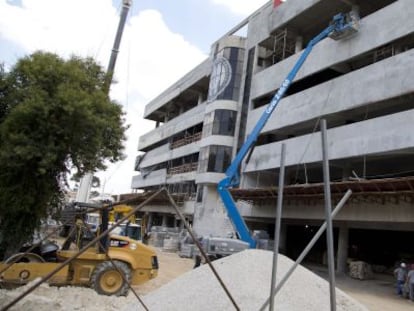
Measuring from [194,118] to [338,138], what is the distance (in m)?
24.2

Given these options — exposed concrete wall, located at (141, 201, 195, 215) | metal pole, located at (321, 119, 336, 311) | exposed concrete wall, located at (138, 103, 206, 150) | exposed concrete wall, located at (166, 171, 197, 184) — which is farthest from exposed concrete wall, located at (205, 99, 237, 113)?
metal pole, located at (321, 119, 336, 311)

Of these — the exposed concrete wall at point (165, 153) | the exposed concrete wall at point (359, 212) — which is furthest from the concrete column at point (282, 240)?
the exposed concrete wall at point (165, 153)

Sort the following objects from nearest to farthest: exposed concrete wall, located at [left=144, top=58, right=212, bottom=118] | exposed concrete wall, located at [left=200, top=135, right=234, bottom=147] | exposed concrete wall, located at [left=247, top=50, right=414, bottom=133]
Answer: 1. exposed concrete wall, located at [left=247, top=50, right=414, bottom=133]
2. exposed concrete wall, located at [left=200, top=135, right=234, bottom=147]
3. exposed concrete wall, located at [left=144, top=58, right=212, bottom=118]

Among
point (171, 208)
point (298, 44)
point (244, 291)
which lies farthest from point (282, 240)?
point (244, 291)

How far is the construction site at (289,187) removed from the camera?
946 centimetres

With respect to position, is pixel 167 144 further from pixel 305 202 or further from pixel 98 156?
pixel 98 156

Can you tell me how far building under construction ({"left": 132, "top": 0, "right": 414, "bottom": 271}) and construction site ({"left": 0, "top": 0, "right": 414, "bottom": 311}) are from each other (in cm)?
10

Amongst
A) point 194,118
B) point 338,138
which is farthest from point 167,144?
point 338,138

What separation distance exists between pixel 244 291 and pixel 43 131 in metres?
5.91

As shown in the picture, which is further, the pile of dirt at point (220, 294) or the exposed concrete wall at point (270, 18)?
the exposed concrete wall at point (270, 18)

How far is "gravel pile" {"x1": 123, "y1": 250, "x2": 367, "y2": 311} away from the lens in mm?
8727

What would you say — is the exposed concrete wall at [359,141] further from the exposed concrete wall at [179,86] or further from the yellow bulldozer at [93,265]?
the exposed concrete wall at [179,86]

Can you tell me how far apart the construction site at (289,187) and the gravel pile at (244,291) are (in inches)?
1.8

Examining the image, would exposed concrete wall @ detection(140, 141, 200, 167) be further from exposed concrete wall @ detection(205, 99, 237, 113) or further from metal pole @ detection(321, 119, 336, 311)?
metal pole @ detection(321, 119, 336, 311)
